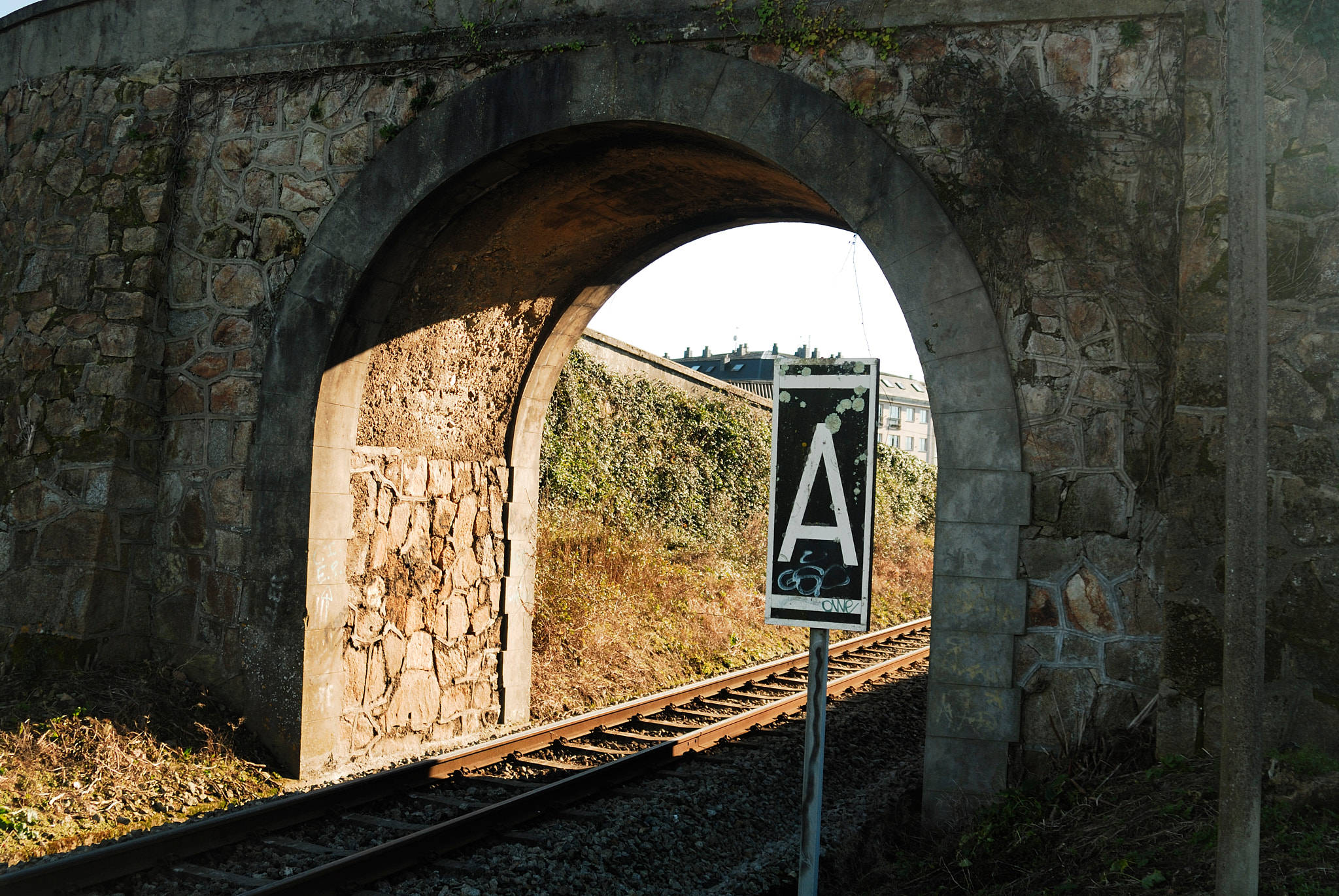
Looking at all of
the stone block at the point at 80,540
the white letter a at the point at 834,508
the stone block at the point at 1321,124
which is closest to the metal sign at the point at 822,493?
the white letter a at the point at 834,508

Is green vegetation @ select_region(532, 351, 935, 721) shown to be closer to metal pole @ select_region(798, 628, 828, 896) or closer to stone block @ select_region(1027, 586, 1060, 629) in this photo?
stone block @ select_region(1027, 586, 1060, 629)

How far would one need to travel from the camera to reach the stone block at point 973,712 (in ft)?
17.6

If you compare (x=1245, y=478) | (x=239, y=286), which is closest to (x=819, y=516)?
(x=1245, y=478)

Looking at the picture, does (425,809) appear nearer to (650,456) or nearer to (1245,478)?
(1245,478)

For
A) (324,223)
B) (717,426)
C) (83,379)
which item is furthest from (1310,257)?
(717,426)

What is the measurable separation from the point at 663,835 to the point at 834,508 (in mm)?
3449

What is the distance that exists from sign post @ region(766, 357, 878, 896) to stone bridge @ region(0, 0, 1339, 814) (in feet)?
8.43

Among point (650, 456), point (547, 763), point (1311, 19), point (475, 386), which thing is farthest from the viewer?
point (650, 456)

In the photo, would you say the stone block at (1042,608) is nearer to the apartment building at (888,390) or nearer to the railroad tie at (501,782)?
the railroad tie at (501,782)

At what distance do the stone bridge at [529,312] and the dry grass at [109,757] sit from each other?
246mm

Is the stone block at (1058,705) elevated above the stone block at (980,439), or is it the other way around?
the stone block at (980,439)

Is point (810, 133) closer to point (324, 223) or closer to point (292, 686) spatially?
point (324, 223)

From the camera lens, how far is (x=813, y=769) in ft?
10.2

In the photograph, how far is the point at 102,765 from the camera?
6.01 metres
